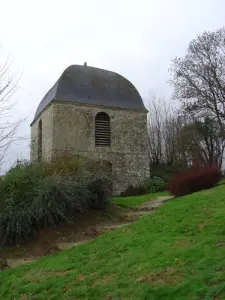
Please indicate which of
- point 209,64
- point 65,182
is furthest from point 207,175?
point 209,64

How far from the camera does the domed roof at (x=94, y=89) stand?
22047 millimetres

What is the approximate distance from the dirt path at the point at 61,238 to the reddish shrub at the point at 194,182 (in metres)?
3.85

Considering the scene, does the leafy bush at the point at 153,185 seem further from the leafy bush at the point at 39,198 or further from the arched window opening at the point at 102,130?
the leafy bush at the point at 39,198

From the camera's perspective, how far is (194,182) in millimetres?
13812

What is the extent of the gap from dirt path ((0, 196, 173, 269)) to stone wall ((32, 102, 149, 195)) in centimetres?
1105

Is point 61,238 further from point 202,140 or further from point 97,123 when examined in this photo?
point 202,140

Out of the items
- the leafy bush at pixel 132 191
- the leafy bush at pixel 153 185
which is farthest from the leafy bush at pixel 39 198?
the leafy bush at pixel 153 185

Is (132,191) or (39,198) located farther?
(132,191)

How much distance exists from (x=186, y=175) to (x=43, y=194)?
21.8 ft

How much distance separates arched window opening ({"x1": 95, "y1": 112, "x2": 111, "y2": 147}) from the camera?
73.4 ft

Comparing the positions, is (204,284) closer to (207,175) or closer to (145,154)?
(207,175)

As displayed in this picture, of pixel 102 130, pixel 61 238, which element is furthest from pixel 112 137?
pixel 61 238

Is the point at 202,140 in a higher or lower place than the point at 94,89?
lower

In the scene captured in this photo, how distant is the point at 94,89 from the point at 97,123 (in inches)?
86.3
